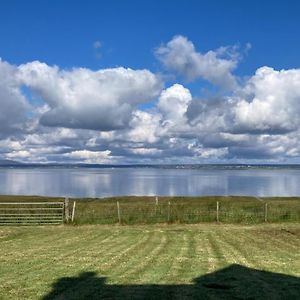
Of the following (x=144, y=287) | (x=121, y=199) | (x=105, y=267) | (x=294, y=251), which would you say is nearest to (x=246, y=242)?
(x=294, y=251)

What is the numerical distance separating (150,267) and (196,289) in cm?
321

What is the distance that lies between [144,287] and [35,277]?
3.23 meters

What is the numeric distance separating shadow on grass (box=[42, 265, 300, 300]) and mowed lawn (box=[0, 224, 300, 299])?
2 centimetres

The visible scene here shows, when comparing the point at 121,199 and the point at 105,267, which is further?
the point at 121,199

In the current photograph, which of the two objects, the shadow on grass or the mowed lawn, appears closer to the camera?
the shadow on grass

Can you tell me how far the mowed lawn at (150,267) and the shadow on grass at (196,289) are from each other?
23 millimetres

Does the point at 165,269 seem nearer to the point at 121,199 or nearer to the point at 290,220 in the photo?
the point at 290,220

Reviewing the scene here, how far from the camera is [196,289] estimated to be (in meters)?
12.0

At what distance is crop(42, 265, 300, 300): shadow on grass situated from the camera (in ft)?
37.2

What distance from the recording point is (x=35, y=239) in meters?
24.9

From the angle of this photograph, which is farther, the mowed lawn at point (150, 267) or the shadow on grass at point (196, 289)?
the mowed lawn at point (150, 267)

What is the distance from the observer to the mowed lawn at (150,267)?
38.5 feet

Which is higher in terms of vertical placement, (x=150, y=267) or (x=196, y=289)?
(x=150, y=267)

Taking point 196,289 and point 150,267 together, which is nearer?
point 196,289
